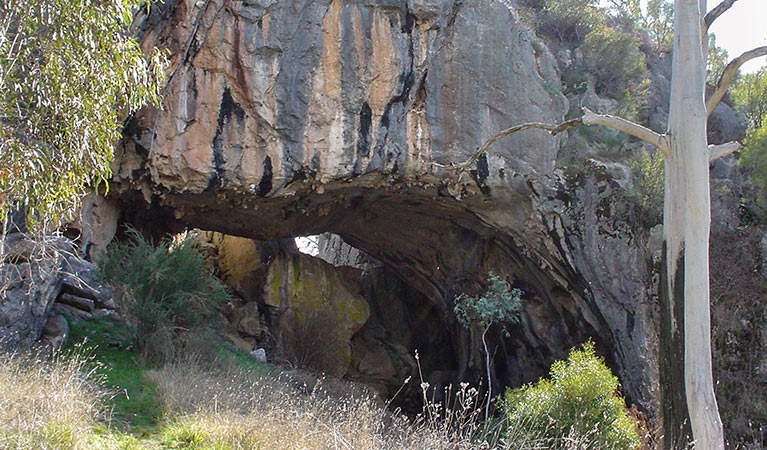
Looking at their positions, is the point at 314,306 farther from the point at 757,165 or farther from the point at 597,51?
the point at 757,165

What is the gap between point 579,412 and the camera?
6555 mm

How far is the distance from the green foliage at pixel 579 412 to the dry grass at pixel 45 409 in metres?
3.72

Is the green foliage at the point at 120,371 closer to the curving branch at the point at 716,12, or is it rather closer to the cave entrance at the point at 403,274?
the cave entrance at the point at 403,274

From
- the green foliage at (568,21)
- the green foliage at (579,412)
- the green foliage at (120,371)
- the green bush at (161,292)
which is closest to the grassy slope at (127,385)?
the green foliage at (120,371)

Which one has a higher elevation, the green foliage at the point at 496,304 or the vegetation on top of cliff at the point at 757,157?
the vegetation on top of cliff at the point at 757,157

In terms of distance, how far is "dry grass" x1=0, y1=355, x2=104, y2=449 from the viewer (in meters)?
4.68

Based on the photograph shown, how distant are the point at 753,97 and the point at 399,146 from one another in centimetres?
870

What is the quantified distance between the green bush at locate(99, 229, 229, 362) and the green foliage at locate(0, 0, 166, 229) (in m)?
2.93

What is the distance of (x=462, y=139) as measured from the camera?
10.5 m

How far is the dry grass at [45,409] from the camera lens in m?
4.68

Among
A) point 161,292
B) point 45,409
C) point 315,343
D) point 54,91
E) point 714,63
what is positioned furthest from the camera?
point 714,63

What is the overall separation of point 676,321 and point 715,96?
2680 millimetres

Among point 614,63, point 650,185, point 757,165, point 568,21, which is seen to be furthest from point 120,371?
point 568,21

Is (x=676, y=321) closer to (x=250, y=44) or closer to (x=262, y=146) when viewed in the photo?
(x=262, y=146)
